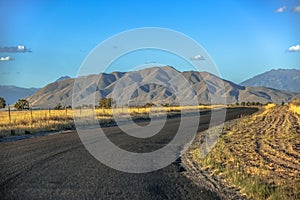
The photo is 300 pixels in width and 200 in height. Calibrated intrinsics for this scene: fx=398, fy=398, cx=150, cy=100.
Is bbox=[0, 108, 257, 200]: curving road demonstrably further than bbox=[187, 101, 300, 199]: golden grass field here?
No

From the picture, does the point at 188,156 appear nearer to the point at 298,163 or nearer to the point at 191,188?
the point at 298,163

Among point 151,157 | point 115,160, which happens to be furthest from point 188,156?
point 115,160

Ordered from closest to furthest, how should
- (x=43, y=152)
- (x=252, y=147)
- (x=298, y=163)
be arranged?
(x=298, y=163) → (x=43, y=152) → (x=252, y=147)

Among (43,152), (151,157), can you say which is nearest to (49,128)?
(43,152)

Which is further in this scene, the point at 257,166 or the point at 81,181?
the point at 257,166

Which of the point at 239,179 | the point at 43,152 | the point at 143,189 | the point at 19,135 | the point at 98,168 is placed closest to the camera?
the point at 143,189

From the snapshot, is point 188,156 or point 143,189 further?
point 188,156

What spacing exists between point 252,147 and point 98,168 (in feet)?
24.9

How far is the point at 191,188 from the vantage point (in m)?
8.56

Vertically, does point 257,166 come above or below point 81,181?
below

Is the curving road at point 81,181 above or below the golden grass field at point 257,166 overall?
above

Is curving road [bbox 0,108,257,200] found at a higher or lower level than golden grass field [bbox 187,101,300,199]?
higher

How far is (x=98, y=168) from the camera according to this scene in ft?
35.8

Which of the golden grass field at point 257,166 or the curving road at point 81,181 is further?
the golden grass field at point 257,166
